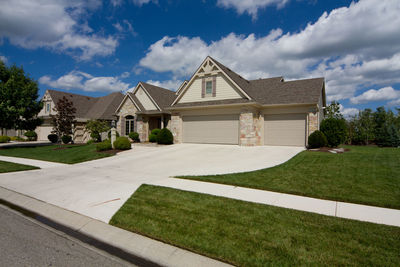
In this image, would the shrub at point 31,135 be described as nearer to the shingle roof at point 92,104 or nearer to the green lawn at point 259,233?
the shingle roof at point 92,104

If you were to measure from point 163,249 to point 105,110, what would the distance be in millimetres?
27759

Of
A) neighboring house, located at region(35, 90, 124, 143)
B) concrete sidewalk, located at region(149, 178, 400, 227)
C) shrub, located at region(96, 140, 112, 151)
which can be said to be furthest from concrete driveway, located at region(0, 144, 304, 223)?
neighboring house, located at region(35, 90, 124, 143)

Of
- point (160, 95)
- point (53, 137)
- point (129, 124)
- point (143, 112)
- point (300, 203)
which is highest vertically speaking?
point (160, 95)

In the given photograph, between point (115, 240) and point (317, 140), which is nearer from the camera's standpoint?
point (115, 240)

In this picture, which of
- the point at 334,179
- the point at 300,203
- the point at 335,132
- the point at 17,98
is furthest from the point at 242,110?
the point at 17,98

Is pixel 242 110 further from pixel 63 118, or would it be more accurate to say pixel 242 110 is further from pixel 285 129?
pixel 63 118

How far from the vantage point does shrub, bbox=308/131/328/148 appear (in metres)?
14.7

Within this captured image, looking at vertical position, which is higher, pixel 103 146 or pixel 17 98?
pixel 17 98

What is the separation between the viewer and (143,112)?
73.4ft

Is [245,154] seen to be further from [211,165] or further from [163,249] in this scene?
[163,249]

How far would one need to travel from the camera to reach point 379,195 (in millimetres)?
6047

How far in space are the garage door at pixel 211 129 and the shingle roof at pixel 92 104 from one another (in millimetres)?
11772

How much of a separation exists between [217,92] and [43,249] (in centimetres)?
1608

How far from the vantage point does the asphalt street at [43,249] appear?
339 cm
